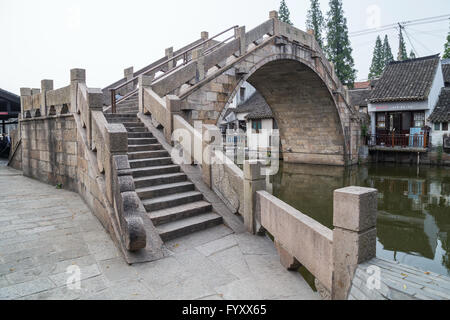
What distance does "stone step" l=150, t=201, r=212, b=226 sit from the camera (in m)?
5.22

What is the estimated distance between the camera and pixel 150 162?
21.6ft

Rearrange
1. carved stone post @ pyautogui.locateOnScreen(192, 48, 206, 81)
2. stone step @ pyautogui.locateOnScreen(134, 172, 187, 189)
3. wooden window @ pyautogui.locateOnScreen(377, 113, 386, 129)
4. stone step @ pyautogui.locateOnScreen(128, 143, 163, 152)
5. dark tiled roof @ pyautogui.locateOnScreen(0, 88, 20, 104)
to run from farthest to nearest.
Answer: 1. wooden window @ pyautogui.locateOnScreen(377, 113, 386, 129)
2. dark tiled roof @ pyautogui.locateOnScreen(0, 88, 20, 104)
3. carved stone post @ pyautogui.locateOnScreen(192, 48, 206, 81)
4. stone step @ pyautogui.locateOnScreen(128, 143, 163, 152)
5. stone step @ pyautogui.locateOnScreen(134, 172, 187, 189)

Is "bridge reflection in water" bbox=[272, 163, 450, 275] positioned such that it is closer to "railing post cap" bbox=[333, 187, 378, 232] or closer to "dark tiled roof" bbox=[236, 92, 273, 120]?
"railing post cap" bbox=[333, 187, 378, 232]

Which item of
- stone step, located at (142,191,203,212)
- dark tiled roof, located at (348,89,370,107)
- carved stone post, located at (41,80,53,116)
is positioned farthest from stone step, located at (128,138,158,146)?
dark tiled roof, located at (348,89,370,107)

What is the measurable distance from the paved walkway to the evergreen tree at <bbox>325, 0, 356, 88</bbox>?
2797 cm

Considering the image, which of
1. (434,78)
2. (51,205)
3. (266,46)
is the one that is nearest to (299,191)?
(266,46)

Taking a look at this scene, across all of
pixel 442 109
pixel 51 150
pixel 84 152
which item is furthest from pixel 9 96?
pixel 442 109

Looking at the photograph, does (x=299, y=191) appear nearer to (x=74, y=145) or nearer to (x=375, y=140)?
(x=74, y=145)

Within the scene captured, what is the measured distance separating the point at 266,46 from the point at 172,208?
9.42 metres

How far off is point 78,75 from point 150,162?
2.53m

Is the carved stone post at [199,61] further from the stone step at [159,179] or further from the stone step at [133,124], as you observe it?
the stone step at [159,179]

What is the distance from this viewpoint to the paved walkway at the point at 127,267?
3.58 meters

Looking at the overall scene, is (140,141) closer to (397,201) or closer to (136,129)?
(136,129)

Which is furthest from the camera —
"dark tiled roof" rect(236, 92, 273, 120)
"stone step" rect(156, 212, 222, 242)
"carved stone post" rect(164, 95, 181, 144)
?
"dark tiled roof" rect(236, 92, 273, 120)
